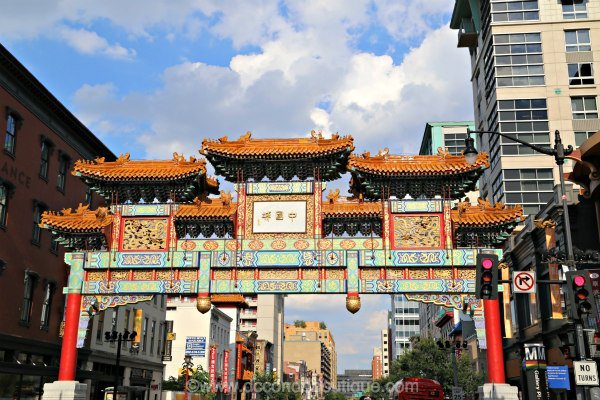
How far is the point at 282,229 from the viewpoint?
2545cm

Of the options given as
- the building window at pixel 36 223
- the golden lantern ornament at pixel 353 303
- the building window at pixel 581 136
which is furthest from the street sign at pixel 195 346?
the building window at pixel 581 136

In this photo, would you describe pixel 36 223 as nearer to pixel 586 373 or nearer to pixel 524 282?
pixel 524 282

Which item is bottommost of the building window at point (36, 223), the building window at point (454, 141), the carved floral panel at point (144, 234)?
the carved floral panel at point (144, 234)

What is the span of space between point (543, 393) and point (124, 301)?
21604 mm

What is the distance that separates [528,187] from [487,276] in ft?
122

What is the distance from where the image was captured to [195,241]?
84.1 ft

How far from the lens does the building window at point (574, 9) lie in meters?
51.6

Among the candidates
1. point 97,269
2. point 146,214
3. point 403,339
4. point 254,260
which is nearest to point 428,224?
point 254,260

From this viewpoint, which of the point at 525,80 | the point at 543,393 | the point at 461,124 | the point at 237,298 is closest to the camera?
the point at 543,393

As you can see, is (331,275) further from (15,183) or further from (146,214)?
(15,183)

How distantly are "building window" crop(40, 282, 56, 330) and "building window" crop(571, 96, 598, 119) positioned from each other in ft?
136

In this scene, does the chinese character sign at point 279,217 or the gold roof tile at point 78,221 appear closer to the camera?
the chinese character sign at point 279,217

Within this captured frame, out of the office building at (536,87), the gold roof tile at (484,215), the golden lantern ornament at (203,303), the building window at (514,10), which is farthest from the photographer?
the building window at (514,10)

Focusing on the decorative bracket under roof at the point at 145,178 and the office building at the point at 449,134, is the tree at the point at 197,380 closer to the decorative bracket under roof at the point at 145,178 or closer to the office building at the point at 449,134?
the decorative bracket under roof at the point at 145,178
